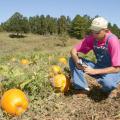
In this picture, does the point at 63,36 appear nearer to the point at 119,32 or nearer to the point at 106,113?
the point at 119,32

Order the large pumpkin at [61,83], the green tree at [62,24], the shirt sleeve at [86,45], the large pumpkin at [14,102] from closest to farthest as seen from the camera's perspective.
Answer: the large pumpkin at [14,102] < the shirt sleeve at [86,45] < the large pumpkin at [61,83] < the green tree at [62,24]

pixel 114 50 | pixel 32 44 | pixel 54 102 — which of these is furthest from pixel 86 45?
pixel 32 44

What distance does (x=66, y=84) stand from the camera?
6699 millimetres

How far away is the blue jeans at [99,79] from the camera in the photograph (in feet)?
19.5

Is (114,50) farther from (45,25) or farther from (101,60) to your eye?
(45,25)

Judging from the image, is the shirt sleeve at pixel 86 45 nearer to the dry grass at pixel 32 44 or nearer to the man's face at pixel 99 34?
the man's face at pixel 99 34

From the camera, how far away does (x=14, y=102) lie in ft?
18.7

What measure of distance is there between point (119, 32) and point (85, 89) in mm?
71590

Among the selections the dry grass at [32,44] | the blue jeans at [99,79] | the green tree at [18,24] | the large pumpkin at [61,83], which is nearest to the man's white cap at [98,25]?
the blue jeans at [99,79]

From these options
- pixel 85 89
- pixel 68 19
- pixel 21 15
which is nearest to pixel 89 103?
pixel 85 89

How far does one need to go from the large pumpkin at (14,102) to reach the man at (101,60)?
104 centimetres

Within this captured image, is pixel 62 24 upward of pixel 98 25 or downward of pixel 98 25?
downward

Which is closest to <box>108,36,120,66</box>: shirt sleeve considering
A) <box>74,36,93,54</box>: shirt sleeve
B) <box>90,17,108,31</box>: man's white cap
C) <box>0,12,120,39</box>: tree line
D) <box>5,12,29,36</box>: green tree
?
<box>90,17,108,31</box>: man's white cap

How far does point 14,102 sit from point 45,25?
230 feet
